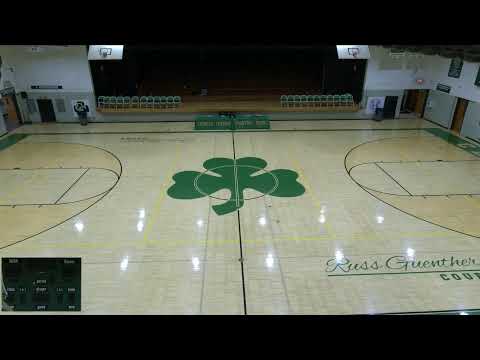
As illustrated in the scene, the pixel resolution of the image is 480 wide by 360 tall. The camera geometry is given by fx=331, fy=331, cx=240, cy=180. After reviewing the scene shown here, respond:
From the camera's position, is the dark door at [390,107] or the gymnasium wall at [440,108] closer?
the gymnasium wall at [440,108]

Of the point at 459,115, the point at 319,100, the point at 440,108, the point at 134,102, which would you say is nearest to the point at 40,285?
the point at 134,102

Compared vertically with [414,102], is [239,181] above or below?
below

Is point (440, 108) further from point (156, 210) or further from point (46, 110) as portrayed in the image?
point (46, 110)

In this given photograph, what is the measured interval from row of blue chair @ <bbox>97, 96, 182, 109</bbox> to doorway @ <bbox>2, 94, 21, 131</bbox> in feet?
17.0

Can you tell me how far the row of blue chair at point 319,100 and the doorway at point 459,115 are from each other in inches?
236

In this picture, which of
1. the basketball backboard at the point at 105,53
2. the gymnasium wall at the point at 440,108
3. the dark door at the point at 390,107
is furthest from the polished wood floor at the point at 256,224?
the basketball backboard at the point at 105,53

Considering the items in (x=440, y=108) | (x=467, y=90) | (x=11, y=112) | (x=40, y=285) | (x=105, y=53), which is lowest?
(x=11, y=112)

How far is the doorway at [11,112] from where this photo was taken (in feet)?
69.1

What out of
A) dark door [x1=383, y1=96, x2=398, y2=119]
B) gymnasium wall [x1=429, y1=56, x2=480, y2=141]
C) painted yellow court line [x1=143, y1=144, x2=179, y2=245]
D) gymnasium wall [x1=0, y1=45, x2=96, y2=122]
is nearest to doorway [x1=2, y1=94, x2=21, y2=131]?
gymnasium wall [x1=0, y1=45, x2=96, y2=122]

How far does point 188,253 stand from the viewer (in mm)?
9586

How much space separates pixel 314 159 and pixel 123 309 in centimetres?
1136

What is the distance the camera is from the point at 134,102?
22.1 m

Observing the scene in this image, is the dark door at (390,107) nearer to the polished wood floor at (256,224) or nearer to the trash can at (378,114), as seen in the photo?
the trash can at (378,114)

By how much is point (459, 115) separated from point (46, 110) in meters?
25.8
